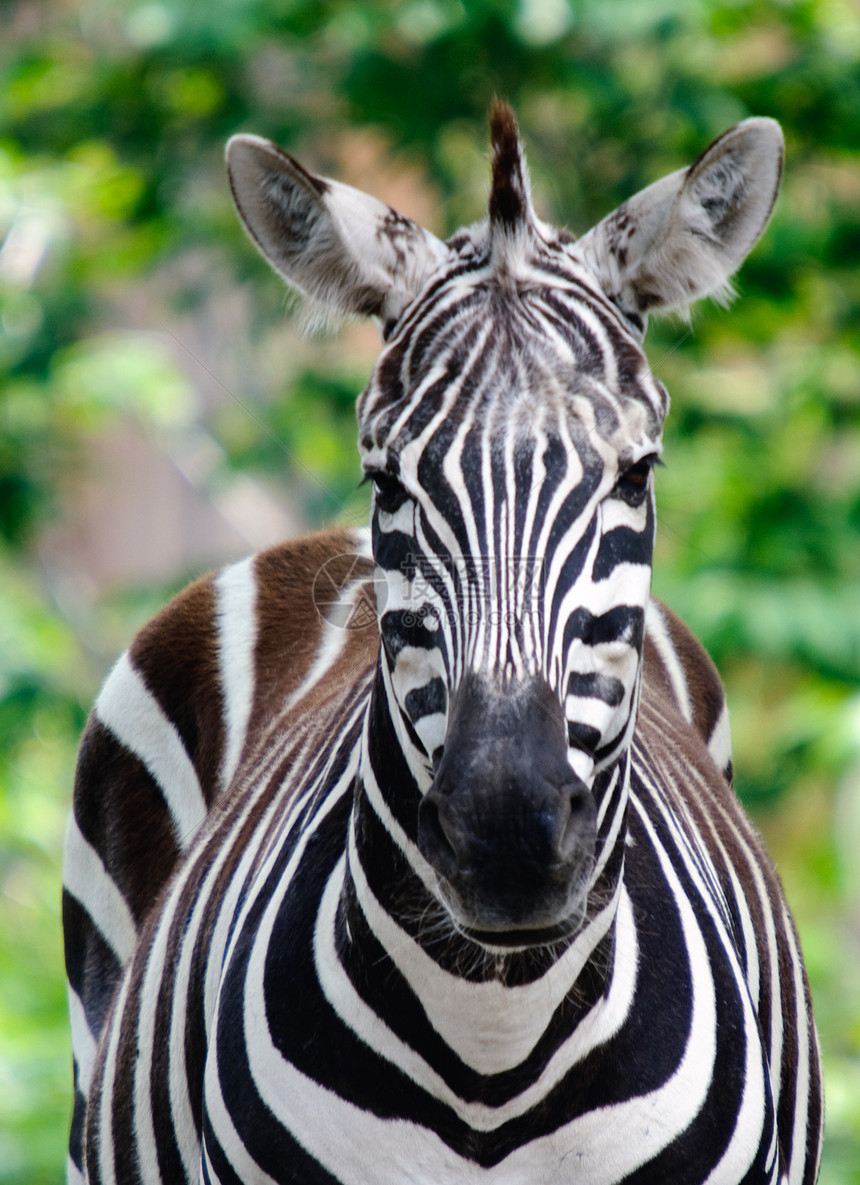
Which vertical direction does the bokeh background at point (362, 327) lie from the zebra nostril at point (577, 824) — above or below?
above

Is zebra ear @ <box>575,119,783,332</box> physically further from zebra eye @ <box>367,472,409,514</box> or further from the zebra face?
zebra eye @ <box>367,472,409,514</box>

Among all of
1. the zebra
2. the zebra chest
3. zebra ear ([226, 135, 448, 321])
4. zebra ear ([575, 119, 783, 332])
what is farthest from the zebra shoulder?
zebra ear ([226, 135, 448, 321])

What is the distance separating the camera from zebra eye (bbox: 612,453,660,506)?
2102 millimetres

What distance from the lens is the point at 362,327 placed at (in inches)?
300

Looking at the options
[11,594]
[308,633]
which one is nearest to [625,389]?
[308,633]

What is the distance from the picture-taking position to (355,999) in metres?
2.28

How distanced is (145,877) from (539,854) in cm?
229

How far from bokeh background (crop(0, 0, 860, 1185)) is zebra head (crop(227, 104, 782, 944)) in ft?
16.8

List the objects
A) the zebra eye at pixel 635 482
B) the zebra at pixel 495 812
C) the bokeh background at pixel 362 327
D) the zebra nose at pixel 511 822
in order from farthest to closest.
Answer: the bokeh background at pixel 362 327
the zebra eye at pixel 635 482
the zebra at pixel 495 812
the zebra nose at pixel 511 822

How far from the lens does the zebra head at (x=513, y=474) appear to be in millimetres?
1839

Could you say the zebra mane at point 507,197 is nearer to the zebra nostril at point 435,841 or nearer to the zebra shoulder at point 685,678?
the zebra nostril at point 435,841

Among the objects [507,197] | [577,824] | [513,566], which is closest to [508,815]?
[577,824]

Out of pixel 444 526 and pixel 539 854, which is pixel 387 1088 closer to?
pixel 539 854

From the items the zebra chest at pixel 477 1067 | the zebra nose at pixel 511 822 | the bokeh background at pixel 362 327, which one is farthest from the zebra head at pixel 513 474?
the bokeh background at pixel 362 327
